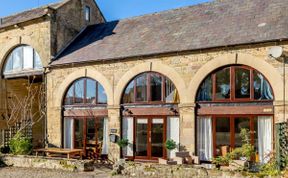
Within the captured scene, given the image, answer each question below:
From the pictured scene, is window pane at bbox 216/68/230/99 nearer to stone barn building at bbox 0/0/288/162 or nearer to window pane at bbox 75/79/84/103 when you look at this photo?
stone barn building at bbox 0/0/288/162

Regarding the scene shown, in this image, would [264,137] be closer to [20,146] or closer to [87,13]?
[20,146]

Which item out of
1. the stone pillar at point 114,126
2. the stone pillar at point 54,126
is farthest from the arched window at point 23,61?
the stone pillar at point 114,126

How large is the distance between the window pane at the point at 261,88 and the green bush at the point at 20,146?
11082mm

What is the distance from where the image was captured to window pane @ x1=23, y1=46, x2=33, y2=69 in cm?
2008

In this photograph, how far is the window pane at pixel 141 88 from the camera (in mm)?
16111

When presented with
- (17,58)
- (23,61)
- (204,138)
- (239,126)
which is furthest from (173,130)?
(17,58)

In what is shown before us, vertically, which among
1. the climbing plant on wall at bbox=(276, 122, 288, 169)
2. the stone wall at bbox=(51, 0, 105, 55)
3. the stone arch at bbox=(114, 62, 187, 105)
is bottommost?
the climbing plant on wall at bbox=(276, 122, 288, 169)

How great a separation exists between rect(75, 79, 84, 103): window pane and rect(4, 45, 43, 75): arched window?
2828 mm

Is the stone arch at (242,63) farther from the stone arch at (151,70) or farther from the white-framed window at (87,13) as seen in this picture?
the white-framed window at (87,13)

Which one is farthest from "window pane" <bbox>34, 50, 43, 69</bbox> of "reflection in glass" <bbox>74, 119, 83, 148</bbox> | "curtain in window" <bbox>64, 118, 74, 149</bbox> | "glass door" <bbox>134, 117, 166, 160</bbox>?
"glass door" <bbox>134, 117, 166, 160</bbox>

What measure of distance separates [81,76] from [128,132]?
388 centimetres

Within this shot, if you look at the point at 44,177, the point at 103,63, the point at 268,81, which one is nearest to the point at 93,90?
the point at 103,63

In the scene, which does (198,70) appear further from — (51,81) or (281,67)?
(51,81)

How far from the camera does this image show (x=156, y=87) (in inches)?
624
